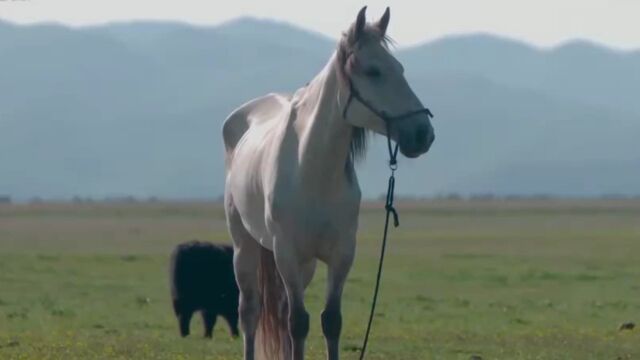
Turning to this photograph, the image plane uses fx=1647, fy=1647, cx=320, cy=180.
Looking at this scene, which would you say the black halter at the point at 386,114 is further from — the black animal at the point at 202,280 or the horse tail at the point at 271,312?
the black animal at the point at 202,280

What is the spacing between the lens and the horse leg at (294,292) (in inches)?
411

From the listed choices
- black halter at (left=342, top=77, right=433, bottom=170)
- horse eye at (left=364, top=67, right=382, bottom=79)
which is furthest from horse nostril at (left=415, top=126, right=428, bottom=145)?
horse eye at (left=364, top=67, right=382, bottom=79)

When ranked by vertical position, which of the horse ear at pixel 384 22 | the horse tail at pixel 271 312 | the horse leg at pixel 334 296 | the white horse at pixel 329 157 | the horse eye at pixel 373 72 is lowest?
the horse tail at pixel 271 312

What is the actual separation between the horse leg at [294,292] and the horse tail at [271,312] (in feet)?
4.66

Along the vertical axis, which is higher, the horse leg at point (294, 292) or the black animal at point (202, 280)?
the horse leg at point (294, 292)

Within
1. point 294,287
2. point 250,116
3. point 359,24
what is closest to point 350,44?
point 359,24

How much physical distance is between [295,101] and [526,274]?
2734 cm

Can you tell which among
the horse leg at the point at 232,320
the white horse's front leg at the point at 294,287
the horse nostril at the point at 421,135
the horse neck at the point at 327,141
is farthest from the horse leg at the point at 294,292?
the horse leg at the point at 232,320

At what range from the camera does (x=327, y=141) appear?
34.2 ft

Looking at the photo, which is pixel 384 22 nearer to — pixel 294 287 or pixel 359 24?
pixel 359 24

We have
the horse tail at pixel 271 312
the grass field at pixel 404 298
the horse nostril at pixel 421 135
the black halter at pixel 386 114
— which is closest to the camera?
the horse nostril at pixel 421 135

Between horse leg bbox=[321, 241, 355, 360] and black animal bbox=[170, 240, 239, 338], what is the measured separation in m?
11.9

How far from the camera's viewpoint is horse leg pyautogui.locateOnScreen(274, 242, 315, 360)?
10.4 meters

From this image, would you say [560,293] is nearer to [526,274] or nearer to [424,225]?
[526,274]
